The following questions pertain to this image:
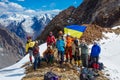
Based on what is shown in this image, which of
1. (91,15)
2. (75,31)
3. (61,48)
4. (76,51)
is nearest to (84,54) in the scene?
(76,51)

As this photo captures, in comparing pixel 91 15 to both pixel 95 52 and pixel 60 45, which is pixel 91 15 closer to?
pixel 95 52

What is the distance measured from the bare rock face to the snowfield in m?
12.0

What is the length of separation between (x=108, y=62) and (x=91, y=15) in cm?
4436

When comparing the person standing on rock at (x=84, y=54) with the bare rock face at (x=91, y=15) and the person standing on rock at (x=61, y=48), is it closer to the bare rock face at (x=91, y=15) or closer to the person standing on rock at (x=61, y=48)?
the person standing on rock at (x=61, y=48)

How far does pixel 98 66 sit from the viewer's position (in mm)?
30516

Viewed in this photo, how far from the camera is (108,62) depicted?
114 feet

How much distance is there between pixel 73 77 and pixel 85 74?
3810 millimetres

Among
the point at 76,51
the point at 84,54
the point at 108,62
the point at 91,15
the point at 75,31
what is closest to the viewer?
the point at 84,54

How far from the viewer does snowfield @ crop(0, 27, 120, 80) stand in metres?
29.8

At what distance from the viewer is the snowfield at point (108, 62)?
97.8 feet

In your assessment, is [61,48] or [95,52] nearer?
[61,48]

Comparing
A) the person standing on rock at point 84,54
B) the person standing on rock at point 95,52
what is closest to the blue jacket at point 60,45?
the person standing on rock at point 84,54

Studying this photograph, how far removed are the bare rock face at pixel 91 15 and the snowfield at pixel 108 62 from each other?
12043mm

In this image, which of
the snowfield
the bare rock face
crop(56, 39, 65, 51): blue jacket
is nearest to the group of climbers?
crop(56, 39, 65, 51): blue jacket
